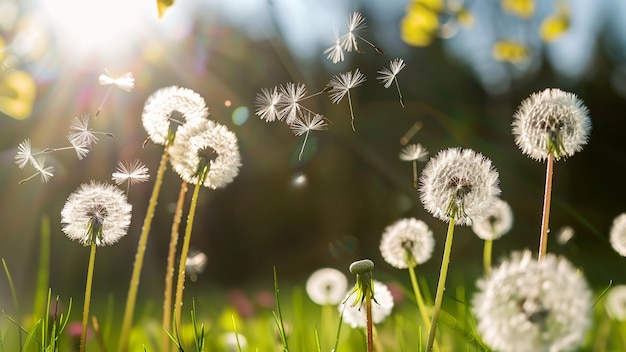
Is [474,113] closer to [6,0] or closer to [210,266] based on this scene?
[210,266]

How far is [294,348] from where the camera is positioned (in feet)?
6.59

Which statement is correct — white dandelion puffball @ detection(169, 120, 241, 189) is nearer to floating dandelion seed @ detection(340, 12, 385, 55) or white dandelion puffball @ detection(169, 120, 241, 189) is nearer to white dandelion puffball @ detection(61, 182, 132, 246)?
white dandelion puffball @ detection(61, 182, 132, 246)

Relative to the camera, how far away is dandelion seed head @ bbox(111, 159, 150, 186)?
1.30 m

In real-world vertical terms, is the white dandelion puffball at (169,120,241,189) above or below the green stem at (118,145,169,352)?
above

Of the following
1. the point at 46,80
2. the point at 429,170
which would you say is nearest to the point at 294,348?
the point at 429,170

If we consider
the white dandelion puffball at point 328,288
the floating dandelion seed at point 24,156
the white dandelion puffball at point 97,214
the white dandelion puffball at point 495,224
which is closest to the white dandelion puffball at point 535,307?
the white dandelion puffball at point 97,214

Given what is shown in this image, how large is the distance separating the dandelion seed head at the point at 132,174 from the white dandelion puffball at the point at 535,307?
785 mm

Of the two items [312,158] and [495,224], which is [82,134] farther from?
[312,158]

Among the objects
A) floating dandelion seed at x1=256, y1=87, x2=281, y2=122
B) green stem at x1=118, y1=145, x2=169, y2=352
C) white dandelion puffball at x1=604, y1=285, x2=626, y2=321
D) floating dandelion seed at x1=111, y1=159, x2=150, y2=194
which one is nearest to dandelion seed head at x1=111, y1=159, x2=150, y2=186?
floating dandelion seed at x1=111, y1=159, x2=150, y2=194

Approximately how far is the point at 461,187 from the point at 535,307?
43 centimetres

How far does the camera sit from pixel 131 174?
4.44 ft

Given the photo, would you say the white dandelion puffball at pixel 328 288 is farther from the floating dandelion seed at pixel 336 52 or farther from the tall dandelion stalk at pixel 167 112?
the floating dandelion seed at pixel 336 52

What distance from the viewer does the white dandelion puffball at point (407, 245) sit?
154 cm

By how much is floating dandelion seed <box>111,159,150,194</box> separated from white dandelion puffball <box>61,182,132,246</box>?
4cm
